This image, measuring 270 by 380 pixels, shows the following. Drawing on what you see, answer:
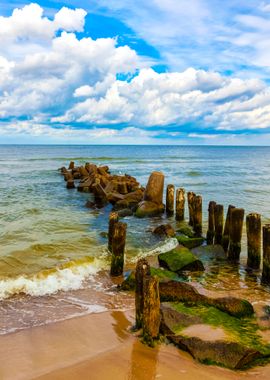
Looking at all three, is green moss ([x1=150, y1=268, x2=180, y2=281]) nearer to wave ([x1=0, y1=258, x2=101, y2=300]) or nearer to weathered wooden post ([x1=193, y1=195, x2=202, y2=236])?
wave ([x1=0, y1=258, x2=101, y2=300])

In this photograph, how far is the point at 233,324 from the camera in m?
6.91

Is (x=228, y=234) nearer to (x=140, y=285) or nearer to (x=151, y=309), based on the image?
(x=140, y=285)

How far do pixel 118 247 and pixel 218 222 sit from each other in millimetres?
4486

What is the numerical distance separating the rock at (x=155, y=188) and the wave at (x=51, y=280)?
837cm

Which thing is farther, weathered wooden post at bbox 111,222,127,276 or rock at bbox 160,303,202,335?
weathered wooden post at bbox 111,222,127,276

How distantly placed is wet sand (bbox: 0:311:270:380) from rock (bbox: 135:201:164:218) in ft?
36.9

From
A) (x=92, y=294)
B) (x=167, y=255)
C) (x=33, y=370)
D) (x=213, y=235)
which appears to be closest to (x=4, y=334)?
(x=33, y=370)

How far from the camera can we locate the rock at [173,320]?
6727 millimetres

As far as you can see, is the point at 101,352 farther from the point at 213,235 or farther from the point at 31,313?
the point at 213,235

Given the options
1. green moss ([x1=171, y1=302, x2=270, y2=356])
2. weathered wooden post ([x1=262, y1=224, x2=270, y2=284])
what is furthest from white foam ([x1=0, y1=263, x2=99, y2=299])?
weathered wooden post ([x1=262, y1=224, x2=270, y2=284])

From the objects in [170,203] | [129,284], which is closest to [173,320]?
[129,284]

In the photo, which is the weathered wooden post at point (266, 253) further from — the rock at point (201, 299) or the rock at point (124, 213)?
the rock at point (124, 213)

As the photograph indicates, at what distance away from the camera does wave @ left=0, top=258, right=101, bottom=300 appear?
9258mm

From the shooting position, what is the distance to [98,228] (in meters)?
16.3
